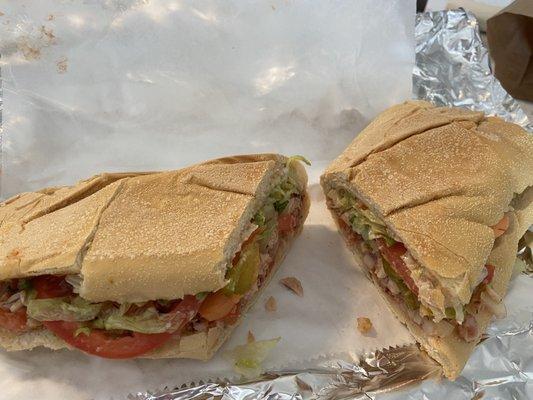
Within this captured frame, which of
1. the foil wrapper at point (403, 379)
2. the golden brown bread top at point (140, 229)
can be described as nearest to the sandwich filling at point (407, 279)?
the foil wrapper at point (403, 379)

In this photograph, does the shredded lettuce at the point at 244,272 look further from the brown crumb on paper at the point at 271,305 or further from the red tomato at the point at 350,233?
the red tomato at the point at 350,233

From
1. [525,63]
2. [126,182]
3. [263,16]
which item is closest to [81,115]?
[126,182]

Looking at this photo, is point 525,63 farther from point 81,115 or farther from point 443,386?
point 81,115

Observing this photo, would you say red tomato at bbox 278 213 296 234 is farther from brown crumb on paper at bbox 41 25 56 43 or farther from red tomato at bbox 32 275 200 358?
brown crumb on paper at bbox 41 25 56 43

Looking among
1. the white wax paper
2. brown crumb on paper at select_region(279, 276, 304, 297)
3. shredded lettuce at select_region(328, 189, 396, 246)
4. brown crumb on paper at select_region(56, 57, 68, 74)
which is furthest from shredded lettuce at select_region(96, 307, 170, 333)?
brown crumb on paper at select_region(56, 57, 68, 74)

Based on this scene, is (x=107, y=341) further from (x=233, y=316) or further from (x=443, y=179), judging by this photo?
(x=443, y=179)

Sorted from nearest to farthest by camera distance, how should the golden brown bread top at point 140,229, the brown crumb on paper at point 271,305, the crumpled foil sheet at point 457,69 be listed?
the golden brown bread top at point 140,229, the brown crumb on paper at point 271,305, the crumpled foil sheet at point 457,69
